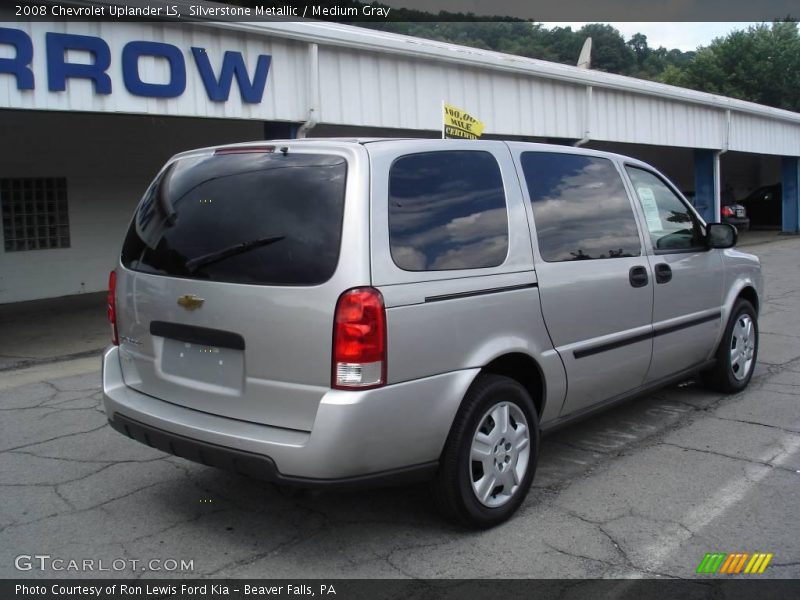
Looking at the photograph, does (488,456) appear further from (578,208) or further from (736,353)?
(736,353)

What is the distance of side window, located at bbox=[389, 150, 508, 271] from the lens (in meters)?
3.49

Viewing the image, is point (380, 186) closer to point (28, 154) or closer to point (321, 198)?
point (321, 198)

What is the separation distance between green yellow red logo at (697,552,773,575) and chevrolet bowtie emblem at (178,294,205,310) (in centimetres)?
260

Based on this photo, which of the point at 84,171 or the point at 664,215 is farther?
the point at 84,171

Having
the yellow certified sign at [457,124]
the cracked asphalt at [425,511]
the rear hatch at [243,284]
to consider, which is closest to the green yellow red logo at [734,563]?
the cracked asphalt at [425,511]

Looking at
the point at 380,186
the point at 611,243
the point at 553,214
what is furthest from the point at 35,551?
the point at 611,243

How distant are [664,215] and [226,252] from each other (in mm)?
3290

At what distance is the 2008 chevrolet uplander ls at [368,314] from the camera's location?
3236mm

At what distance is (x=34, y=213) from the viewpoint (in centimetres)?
1188

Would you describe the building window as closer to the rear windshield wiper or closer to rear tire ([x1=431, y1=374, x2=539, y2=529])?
the rear windshield wiper

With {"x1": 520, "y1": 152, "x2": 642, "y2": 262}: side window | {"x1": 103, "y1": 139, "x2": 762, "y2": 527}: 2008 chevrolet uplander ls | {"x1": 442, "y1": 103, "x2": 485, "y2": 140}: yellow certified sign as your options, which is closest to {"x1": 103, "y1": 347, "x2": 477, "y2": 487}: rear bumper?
{"x1": 103, "y1": 139, "x2": 762, "y2": 527}: 2008 chevrolet uplander ls

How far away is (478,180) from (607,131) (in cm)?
1273

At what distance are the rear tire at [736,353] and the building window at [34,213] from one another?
10.1 m
